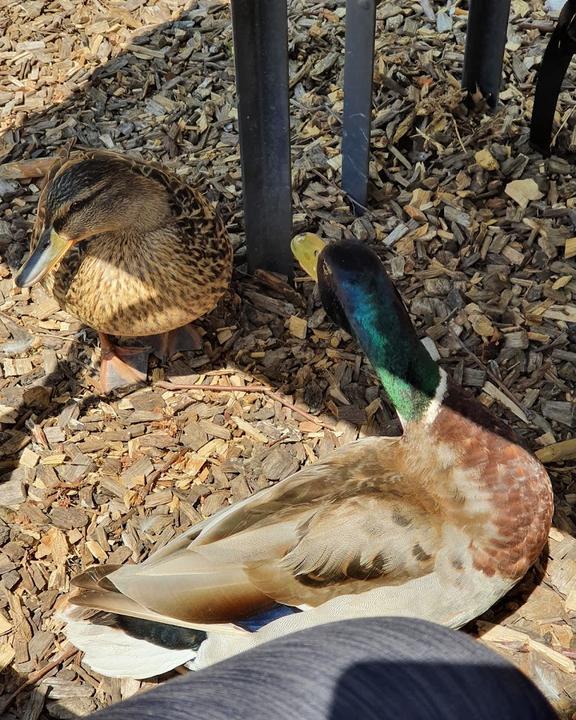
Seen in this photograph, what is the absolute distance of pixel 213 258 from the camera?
3227mm

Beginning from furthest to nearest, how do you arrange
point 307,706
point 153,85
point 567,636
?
point 153,85
point 567,636
point 307,706

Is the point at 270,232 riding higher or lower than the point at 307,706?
lower

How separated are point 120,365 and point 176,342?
240 mm

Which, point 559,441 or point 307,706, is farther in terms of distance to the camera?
point 559,441

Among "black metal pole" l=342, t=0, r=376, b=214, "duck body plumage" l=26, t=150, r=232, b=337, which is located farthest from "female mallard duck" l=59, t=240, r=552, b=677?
"black metal pole" l=342, t=0, r=376, b=214

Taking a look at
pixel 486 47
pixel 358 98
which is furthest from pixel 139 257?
pixel 486 47

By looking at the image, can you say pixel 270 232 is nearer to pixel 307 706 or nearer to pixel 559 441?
pixel 559 441

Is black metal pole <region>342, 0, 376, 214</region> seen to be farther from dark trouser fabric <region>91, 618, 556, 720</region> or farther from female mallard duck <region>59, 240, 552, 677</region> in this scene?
dark trouser fabric <region>91, 618, 556, 720</region>

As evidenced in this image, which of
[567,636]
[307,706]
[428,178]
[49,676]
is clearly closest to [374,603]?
[567,636]

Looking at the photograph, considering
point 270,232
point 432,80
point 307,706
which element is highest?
point 307,706

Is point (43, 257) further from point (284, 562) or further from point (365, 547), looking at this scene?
point (365, 547)

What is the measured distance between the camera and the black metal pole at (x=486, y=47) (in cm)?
372

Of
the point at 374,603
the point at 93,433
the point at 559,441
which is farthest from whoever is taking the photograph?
the point at 93,433

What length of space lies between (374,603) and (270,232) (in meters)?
1.69
